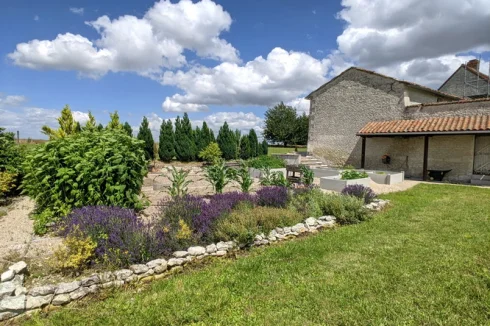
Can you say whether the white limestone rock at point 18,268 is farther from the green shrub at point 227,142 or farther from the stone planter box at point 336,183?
the green shrub at point 227,142

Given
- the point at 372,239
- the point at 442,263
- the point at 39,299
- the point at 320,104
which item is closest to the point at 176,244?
the point at 39,299

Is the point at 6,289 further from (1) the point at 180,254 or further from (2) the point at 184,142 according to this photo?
(2) the point at 184,142

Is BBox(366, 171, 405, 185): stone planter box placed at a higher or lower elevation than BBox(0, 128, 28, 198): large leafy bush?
lower

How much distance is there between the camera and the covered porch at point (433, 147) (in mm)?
12023

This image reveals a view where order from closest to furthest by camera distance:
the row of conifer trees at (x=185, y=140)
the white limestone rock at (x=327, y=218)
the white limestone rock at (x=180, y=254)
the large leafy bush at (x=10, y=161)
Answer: the white limestone rock at (x=180, y=254), the white limestone rock at (x=327, y=218), the large leafy bush at (x=10, y=161), the row of conifer trees at (x=185, y=140)

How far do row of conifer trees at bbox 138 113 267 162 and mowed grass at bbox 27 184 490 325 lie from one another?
13.6 m

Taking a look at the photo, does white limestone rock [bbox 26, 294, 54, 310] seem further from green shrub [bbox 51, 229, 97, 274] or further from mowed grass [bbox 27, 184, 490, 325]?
green shrub [bbox 51, 229, 97, 274]

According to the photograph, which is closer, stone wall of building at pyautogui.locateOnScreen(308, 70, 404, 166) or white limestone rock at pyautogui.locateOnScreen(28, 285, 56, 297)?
white limestone rock at pyautogui.locateOnScreen(28, 285, 56, 297)

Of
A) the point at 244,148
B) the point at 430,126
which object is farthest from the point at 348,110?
the point at 244,148

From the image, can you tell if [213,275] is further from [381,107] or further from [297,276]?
[381,107]

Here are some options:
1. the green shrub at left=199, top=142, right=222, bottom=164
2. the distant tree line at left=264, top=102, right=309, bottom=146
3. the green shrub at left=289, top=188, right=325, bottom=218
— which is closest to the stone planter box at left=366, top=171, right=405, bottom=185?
the green shrub at left=289, top=188, right=325, bottom=218

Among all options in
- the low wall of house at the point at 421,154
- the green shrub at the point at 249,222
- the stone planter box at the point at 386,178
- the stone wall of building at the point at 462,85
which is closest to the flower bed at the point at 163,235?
the green shrub at the point at 249,222

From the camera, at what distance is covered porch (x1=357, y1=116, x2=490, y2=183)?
12.0 m

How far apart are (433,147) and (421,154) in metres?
0.61
